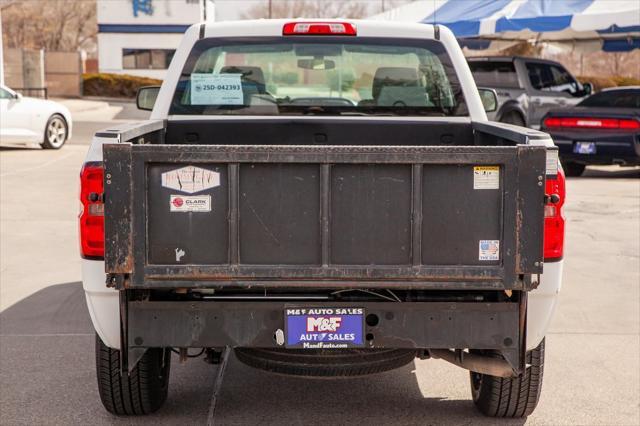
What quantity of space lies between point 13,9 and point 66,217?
61564 mm

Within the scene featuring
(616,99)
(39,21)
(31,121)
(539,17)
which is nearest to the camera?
(616,99)

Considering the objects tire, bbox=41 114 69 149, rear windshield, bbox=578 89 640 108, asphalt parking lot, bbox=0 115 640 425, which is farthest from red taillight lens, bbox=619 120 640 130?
tire, bbox=41 114 69 149

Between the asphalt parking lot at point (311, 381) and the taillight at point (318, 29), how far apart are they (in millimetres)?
1969

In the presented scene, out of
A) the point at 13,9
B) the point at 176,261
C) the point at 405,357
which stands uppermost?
the point at 13,9

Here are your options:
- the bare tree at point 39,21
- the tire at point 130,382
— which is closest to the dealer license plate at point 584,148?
the tire at point 130,382

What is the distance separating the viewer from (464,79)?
5.32 meters

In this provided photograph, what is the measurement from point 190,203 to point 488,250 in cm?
118

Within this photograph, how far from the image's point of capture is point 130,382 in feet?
14.5

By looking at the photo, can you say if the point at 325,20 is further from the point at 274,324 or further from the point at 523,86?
the point at 523,86

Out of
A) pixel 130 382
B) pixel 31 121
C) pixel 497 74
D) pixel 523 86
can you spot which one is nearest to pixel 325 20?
pixel 130 382

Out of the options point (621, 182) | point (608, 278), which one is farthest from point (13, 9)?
point (608, 278)

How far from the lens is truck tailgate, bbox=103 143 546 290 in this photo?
362cm

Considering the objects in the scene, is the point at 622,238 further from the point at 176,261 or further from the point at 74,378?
the point at 176,261

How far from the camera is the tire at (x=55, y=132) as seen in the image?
Result: 18078mm
